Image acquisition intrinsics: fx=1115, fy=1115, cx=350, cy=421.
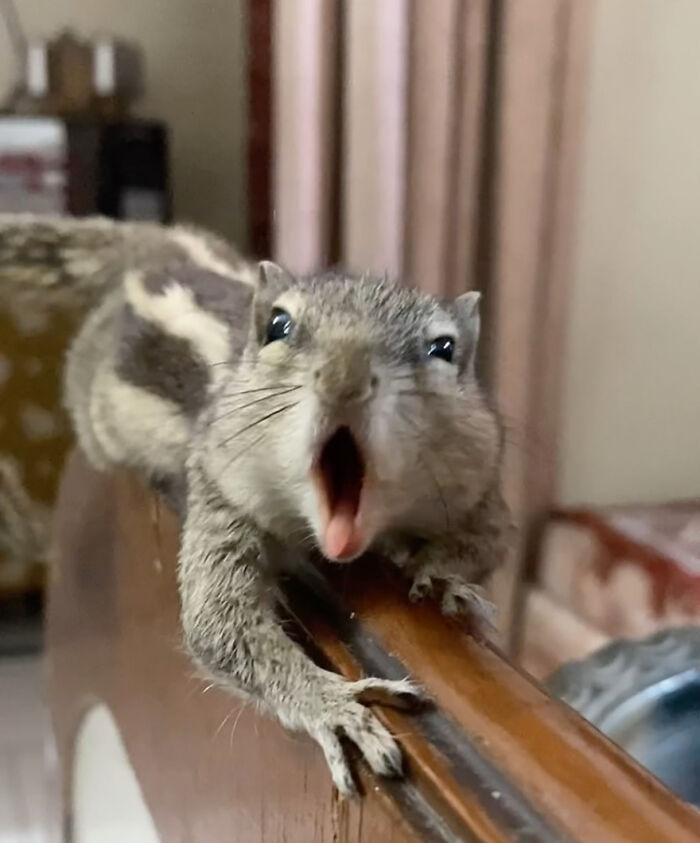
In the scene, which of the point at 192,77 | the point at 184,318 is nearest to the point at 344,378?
the point at 184,318

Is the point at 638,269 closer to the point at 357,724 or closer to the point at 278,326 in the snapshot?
the point at 278,326

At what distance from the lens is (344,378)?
573 millimetres

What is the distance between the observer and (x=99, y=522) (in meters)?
1.22

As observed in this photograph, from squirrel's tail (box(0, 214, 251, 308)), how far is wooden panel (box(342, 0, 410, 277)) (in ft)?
0.59

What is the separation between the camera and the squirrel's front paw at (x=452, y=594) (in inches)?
26.1

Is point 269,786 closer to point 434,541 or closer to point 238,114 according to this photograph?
point 434,541

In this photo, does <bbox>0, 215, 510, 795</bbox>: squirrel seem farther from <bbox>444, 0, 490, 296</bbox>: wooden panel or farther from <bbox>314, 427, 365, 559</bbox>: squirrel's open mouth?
<bbox>444, 0, 490, 296</bbox>: wooden panel

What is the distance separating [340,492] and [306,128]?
2.99 ft

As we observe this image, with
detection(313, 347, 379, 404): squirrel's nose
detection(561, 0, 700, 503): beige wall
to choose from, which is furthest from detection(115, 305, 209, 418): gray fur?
detection(561, 0, 700, 503): beige wall

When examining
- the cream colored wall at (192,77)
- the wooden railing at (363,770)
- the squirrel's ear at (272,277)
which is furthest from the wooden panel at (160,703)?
the cream colored wall at (192,77)

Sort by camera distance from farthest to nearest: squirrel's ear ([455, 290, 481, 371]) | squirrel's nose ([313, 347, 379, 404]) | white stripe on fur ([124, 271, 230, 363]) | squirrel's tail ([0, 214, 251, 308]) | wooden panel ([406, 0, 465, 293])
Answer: squirrel's tail ([0, 214, 251, 308])
wooden panel ([406, 0, 465, 293])
white stripe on fur ([124, 271, 230, 363])
squirrel's ear ([455, 290, 481, 371])
squirrel's nose ([313, 347, 379, 404])

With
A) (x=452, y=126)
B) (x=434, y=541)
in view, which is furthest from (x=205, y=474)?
(x=452, y=126)

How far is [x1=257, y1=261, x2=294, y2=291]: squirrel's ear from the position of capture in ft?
2.66

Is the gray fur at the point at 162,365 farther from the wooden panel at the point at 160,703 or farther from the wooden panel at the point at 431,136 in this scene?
the wooden panel at the point at 431,136
